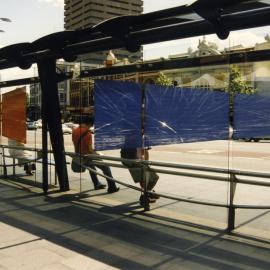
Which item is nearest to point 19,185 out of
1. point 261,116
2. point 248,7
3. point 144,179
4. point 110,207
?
point 110,207

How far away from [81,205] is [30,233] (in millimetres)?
1775

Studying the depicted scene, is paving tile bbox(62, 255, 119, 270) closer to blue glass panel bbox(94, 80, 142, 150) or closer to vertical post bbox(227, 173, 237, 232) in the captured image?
vertical post bbox(227, 173, 237, 232)

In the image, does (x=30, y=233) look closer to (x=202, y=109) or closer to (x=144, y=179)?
(x=144, y=179)

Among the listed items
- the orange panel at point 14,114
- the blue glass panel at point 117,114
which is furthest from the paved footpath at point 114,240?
the orange panel at point 14,114

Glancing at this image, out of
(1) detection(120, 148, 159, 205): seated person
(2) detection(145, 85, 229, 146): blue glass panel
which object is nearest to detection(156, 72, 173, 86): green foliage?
(2) detection(145, 85, 229, 146): blue glass panel

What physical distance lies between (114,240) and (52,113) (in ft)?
12.8

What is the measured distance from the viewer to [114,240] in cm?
525

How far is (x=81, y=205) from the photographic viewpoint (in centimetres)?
724

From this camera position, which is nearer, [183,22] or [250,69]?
[183,22]

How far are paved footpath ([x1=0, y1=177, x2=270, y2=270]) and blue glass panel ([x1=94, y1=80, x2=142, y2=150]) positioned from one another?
1166 mm

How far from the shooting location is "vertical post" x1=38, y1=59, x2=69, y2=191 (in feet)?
27.1

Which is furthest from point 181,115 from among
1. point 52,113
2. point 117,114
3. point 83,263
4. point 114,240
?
point 83,263

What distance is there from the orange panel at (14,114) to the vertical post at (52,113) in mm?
1211

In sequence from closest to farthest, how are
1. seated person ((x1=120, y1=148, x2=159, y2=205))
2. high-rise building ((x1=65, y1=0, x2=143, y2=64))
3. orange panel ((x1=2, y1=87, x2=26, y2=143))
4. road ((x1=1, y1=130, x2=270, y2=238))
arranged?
road ((x1=1, y1=130, x2=270, y2=238)) → seated person ((x1=120, y1=148, x2=159, y2=205)) → orange panel ((x1=2, y1=87, x2=26, y2=143)) → high-rise building ((x1=65, y1=0, x2=143, y2=64))
